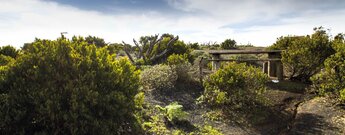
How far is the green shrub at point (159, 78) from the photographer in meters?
13.9

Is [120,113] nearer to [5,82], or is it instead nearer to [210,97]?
[5,82]

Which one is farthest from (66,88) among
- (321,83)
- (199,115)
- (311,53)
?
(311,53)

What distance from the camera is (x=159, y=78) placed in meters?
14.1

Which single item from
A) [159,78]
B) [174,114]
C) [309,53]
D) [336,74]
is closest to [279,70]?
[309,53]

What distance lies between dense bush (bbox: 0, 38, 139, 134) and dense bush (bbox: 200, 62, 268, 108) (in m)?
5.30

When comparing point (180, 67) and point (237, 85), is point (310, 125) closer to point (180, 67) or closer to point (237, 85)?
point (237, 85)

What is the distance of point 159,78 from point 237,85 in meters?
3.78

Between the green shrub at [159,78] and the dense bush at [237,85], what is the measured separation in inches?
101

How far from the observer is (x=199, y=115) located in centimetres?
1143

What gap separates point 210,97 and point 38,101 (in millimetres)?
7373

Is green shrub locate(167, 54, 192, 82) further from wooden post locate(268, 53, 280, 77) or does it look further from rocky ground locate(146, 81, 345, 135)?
wooden post locate(268, 53, 280, 77)

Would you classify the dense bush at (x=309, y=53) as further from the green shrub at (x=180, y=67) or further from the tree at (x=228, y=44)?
the tree at (x=228, y=44)

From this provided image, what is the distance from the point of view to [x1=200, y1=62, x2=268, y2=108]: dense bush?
38.5ft

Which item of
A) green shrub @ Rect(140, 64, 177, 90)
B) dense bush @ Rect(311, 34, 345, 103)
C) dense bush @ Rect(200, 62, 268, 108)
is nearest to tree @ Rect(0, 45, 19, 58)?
green shrub @ Rect(140, 64, 177, 90)
